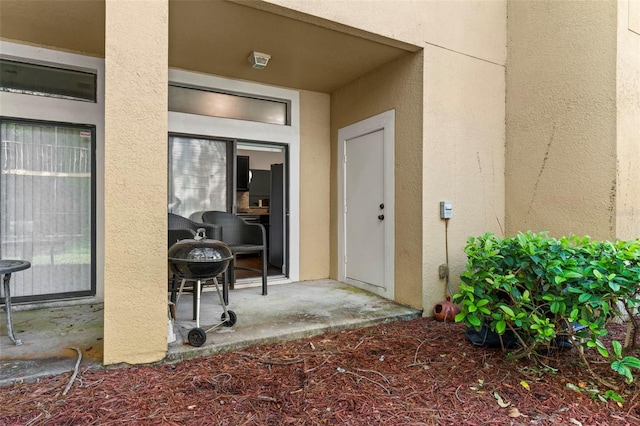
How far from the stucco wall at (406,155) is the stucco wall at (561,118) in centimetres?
132

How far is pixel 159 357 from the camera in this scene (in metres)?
2.54

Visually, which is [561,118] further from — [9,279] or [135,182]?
[9,279]

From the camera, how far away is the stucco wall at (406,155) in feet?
12.5

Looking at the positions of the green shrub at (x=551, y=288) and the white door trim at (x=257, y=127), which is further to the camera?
the white door trim at (x=257, y=127)

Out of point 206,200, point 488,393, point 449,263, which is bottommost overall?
point 488,393

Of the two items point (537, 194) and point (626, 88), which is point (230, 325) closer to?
point (537, 194)

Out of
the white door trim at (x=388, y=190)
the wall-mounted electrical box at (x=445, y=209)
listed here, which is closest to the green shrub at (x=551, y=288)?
the wall-mounted electrical box at (x=445, y=209)

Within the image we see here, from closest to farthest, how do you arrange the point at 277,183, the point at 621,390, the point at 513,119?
the point at 621,390 → the point at 513,119 → the point at 277,183

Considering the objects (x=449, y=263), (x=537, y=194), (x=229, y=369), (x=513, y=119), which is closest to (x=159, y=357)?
(x=229, y=369)

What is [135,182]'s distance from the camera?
8.08 feet

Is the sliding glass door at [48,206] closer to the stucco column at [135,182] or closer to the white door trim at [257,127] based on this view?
the white door trim at [257,127]

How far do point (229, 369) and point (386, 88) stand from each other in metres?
3.43

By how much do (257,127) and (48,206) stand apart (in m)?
2.52

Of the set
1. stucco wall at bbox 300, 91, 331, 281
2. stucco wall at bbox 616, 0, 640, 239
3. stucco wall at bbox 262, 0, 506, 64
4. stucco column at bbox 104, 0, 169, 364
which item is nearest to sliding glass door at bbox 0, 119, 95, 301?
stucco column at bbox 104, 0, 169, 364
